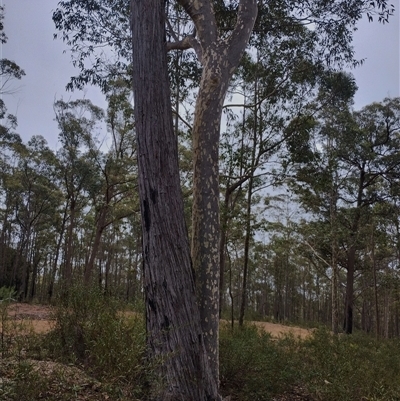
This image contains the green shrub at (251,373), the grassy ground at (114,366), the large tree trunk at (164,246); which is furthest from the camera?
the green shrub at (251,373)

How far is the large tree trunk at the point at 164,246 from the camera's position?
3.14 m

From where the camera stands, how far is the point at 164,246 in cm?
328

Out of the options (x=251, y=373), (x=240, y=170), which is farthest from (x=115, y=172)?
(x=251, y=373)

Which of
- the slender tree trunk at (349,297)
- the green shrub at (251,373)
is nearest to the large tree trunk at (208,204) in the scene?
the green shrub at (251,373)

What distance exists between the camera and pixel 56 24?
684 cm

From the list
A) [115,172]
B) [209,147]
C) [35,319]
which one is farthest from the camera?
[115,172]

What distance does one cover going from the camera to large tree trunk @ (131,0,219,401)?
10.3ft

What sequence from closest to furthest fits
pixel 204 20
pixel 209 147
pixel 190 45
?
pixel 209 147 < pixel 204 20 < pixel 190 45

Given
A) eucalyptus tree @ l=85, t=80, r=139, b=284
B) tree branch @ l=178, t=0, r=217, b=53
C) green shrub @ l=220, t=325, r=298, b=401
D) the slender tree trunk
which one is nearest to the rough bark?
tree branch @ l=178, t=0, r=217, b=53

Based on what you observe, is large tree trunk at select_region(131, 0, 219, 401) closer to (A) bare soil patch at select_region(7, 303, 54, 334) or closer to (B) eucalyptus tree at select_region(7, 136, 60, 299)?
(A) bare soil patch at select_region(7, 303, 54, 334)

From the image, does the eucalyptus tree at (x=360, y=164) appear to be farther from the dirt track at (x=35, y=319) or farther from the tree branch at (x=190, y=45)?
the tree branch at (x=190, y=45)

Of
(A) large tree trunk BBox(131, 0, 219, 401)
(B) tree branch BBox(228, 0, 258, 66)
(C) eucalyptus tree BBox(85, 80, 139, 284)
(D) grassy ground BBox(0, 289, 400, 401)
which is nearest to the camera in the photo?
(D) grassy ground BBox(0, 289, 400, 401)

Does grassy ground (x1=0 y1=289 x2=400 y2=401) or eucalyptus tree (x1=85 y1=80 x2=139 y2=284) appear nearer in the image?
grassy ground (x1=0 y1=289 x2=400 y2=401)

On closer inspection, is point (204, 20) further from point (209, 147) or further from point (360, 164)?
point (360, 164)
